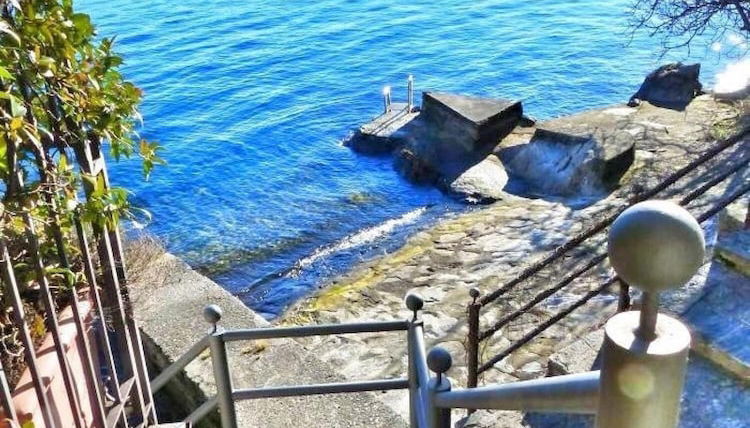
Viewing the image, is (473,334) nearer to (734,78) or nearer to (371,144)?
(371,144)

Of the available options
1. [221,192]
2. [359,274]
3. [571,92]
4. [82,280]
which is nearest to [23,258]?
[82,280]

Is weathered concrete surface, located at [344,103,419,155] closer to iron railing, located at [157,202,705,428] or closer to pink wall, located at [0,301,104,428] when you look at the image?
pink wall, located at [0,301,104,428]

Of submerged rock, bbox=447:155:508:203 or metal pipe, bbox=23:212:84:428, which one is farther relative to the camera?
submerged rock, bbox=447:155:508:203

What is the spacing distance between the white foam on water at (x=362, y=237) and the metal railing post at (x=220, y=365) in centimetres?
766

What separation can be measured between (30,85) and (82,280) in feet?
3.10

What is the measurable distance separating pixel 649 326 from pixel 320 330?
6.93 feet

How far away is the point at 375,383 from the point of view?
2.99 meters

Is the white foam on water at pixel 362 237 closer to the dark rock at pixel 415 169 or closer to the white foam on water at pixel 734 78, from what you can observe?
the dark rock at pixel 415 169

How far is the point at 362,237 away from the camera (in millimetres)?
11633

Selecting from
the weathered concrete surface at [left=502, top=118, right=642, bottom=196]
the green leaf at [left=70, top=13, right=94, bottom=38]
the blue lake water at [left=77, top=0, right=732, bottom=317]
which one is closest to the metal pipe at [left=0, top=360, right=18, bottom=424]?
the green leaf at [left=70, top=13, right=94, bottom=38]

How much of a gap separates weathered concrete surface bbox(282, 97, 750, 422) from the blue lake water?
143 centimetres

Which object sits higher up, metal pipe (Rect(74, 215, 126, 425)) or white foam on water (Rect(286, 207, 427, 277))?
metal pipe (Rect(74, 215, 126, 425))

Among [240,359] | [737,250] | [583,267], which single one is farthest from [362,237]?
[737,250]

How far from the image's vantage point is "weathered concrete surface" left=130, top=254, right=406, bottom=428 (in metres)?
3.88
